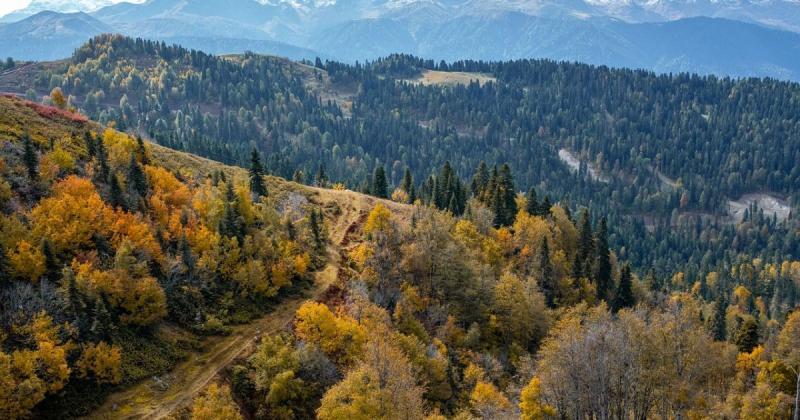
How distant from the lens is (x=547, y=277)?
10856 centimetres

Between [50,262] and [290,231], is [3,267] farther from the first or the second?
[290,231]

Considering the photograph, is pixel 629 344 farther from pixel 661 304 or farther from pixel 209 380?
pixel 661 304

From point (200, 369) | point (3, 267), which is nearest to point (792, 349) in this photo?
point (200, 369)

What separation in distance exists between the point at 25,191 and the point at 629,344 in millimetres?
71282

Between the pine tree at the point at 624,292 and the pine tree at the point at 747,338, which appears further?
the pine tree at the point at 624,292

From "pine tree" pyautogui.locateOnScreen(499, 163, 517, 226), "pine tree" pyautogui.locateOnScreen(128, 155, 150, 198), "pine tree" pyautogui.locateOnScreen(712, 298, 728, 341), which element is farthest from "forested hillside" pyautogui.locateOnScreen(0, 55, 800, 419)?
"pine tree" pyautogui.locateOnScreen(712, 298, 728, 341)

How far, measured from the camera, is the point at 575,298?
110562 mm

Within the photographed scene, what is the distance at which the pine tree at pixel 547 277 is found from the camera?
107m

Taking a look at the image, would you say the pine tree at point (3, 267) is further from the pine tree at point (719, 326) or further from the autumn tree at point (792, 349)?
the pine tree at point (719, 326)

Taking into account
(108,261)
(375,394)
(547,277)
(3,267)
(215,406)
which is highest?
(3,267)

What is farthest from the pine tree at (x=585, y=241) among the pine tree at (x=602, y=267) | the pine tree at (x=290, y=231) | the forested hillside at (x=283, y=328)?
the pine tree at (x=290, y=231)

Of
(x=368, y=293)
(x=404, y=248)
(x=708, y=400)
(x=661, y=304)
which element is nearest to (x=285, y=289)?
(x=368, y=293)

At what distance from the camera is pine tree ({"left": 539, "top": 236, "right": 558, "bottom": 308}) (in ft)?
352

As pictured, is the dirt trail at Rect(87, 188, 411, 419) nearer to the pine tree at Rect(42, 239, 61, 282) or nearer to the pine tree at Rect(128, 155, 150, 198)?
the pine tree at Rect(42, 239, 61, 282)
